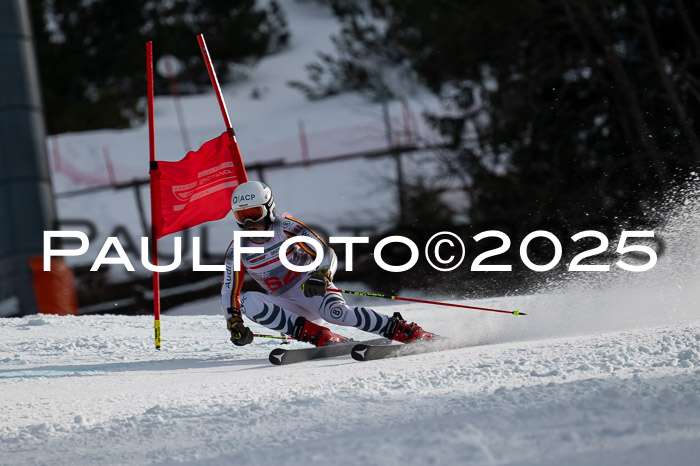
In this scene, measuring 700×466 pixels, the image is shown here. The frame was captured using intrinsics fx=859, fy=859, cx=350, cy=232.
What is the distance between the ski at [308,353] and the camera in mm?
5656

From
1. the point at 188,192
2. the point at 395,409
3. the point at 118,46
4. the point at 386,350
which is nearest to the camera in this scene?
the point at 395,409

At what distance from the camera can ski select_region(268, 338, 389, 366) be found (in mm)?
5656

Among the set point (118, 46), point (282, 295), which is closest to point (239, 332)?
point (282, 295)

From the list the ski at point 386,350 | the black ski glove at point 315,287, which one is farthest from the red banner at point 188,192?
the ski at point 386,350

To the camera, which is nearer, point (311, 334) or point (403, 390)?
point (403, 390)

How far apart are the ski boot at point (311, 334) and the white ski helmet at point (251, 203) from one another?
2.61ft

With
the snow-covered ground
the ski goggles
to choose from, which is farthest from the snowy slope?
the ski goggles

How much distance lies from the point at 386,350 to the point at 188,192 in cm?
241

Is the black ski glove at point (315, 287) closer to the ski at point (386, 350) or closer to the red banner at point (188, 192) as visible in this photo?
the ski at point (386, 350)

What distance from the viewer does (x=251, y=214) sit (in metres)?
5.94

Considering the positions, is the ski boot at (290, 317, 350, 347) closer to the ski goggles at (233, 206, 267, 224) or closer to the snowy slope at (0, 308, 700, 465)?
the snowy slope at (0, 308, 700, 465)

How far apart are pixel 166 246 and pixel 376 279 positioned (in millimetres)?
7940

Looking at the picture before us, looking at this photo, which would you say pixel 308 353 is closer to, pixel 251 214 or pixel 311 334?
pixel 311 334

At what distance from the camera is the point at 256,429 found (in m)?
3.62
